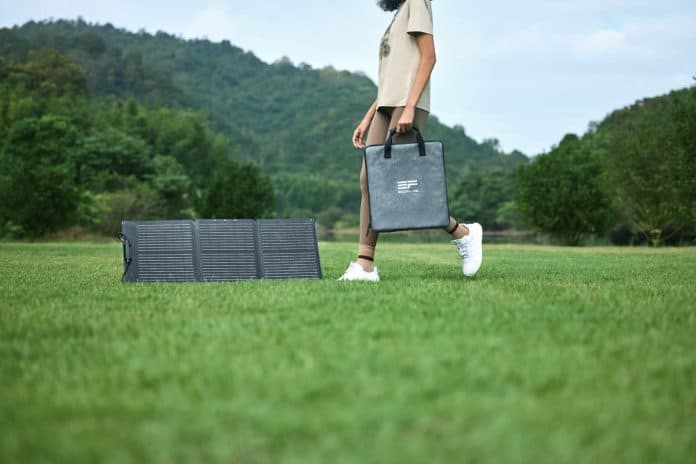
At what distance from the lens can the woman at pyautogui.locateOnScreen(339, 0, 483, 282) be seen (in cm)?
537

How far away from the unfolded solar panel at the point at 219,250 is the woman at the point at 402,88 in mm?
581

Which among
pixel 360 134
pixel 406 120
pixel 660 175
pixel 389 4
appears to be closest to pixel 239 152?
pixel 660 175

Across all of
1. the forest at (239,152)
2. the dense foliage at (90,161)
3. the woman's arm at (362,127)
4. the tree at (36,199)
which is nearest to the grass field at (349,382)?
the woman's arm at (362,127)

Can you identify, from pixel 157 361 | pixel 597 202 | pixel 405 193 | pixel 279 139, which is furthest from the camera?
pixel 279 139

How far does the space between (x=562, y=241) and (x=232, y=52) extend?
125874 millimetres

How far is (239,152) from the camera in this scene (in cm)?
10662

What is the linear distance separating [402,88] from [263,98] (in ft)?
421

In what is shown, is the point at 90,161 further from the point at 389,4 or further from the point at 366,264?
the point at 366,264

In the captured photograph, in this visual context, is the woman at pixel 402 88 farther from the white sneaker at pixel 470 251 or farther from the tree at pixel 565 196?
the tree at pixel 565 196

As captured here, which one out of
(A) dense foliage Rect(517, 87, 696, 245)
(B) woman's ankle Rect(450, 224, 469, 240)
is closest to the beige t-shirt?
(B) woman's ankle Rect(450, 224, 469, 240)

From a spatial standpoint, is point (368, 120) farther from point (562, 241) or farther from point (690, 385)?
point (562, 241)

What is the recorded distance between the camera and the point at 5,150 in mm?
45406

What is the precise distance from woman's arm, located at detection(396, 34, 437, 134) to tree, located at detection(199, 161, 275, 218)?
45210 mm

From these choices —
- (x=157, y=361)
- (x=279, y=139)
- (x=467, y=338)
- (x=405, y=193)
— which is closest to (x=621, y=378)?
(x=467, y=338)
